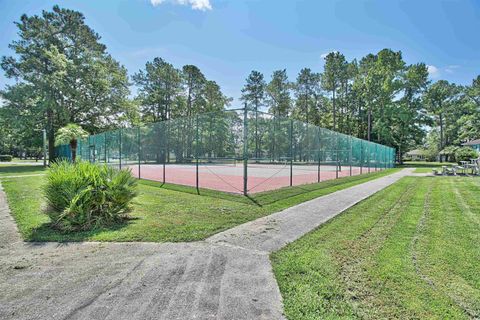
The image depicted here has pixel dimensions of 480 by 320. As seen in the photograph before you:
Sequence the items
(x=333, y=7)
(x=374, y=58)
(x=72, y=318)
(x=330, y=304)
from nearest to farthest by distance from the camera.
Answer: (x=72, y=318) → (x=330, y=304) → (x=333, y=7) → (x=374, y=58)

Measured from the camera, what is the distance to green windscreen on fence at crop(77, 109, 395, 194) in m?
8.81

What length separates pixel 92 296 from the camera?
2.38 metres

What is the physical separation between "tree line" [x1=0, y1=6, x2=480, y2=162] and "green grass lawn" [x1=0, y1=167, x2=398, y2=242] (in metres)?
22.9

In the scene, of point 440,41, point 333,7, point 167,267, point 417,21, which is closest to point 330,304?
point 167,267

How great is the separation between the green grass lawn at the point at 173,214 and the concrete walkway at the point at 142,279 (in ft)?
0.99

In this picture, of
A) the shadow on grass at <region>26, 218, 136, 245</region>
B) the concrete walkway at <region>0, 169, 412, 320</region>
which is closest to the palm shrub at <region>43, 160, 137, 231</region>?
the shadow on grass at <region>26, 218, 136, 245</region>

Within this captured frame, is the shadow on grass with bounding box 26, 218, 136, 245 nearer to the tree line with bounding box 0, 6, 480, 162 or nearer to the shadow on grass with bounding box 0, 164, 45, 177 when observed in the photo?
the shadow on grass with bounding box 0, 164, 45, 177

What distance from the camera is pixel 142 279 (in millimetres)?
2699

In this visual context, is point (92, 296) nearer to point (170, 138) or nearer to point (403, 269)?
point (403, 269)

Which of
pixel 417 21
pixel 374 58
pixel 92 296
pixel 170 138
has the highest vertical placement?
pixel 374 58

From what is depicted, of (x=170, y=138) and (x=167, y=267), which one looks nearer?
(x=167, y=267)

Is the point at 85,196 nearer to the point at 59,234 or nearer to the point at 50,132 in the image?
the point at 59,234

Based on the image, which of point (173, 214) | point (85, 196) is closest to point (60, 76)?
point (85, 196)

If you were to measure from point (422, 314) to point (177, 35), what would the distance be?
14753mm
